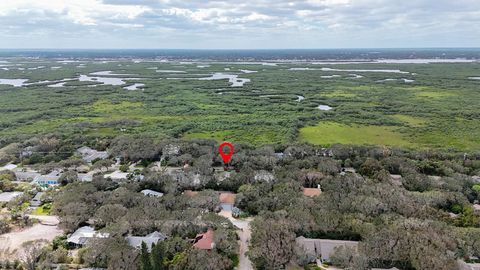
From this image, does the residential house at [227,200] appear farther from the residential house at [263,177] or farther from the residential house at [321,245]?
the residential house at [321,245]

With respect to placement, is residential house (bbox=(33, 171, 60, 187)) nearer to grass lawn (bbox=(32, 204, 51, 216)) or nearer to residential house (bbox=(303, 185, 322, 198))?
grass lawn (bbox=(32, 204, 51, 216))

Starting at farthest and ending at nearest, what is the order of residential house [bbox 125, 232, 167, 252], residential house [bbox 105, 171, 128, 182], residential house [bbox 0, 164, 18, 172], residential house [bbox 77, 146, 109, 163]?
residential house [bbox 77, 146, 109, 163]
residential house [bbox 0, 164, 18, 172]
residential house [bbox 105, 171, 128, 182]
residential house [bbox 125, 232, 167, 252]

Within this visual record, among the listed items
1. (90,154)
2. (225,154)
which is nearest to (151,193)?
(225,154)

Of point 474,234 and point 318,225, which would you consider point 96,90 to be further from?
point 474,234

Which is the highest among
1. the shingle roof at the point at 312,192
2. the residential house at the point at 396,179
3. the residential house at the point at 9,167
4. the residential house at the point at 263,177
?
the residential house at the point at 263,177

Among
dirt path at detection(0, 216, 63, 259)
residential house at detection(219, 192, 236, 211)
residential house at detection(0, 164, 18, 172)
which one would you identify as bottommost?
dirt path at detection(0, 216, 63, 259)

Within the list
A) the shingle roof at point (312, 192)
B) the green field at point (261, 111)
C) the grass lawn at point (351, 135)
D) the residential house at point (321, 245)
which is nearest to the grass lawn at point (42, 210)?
the residential house at point (321, 245)

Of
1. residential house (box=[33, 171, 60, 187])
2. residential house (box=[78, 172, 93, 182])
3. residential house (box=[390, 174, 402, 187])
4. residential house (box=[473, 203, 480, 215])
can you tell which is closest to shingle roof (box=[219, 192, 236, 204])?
residential house (box=[78, 172, 93, 182])
